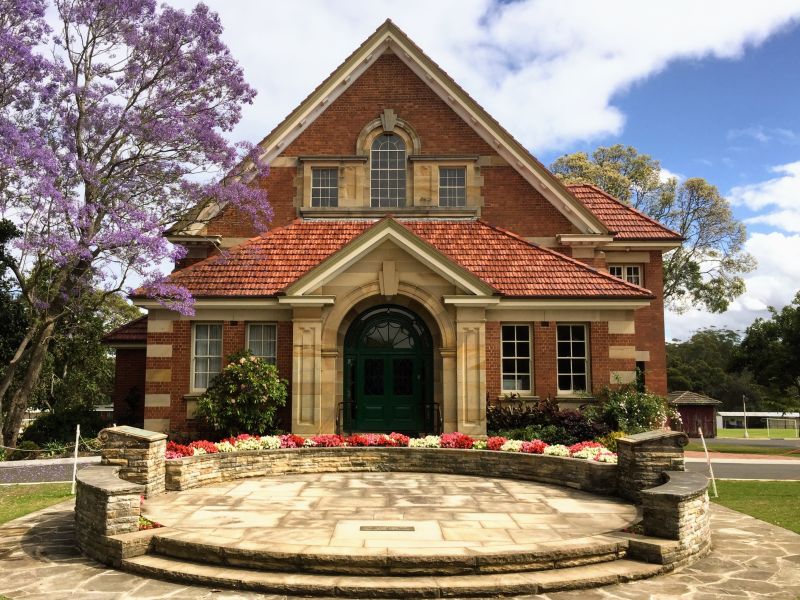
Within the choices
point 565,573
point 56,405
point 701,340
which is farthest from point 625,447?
point 701,340

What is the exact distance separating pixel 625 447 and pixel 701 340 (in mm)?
97415

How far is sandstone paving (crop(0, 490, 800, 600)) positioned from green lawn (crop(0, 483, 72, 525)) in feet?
5.69

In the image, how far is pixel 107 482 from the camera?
8734 millimetres

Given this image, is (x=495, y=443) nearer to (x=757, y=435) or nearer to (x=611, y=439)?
(x=611, y=439)

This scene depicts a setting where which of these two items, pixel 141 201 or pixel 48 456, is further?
pixel 141 201

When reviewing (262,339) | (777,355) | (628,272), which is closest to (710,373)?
(777,355)

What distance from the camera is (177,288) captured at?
55.3 feet

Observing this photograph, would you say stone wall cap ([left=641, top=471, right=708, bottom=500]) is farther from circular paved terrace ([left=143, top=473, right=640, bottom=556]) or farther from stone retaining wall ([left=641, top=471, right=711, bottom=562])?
circular paved terrace ([left=143, top=473, right=640, bottom=556])

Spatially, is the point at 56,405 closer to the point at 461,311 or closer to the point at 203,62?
the point at 203,62

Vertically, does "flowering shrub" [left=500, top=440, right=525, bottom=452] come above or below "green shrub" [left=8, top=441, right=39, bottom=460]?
above

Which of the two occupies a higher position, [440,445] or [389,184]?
[389,184]

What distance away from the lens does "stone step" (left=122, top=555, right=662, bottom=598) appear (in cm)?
673

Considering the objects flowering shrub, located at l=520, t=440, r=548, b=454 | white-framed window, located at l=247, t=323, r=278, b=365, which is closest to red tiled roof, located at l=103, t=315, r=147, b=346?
white-framed window, located at l=247, t=323, r=278, b=365

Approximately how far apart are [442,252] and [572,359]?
4.66 metres
